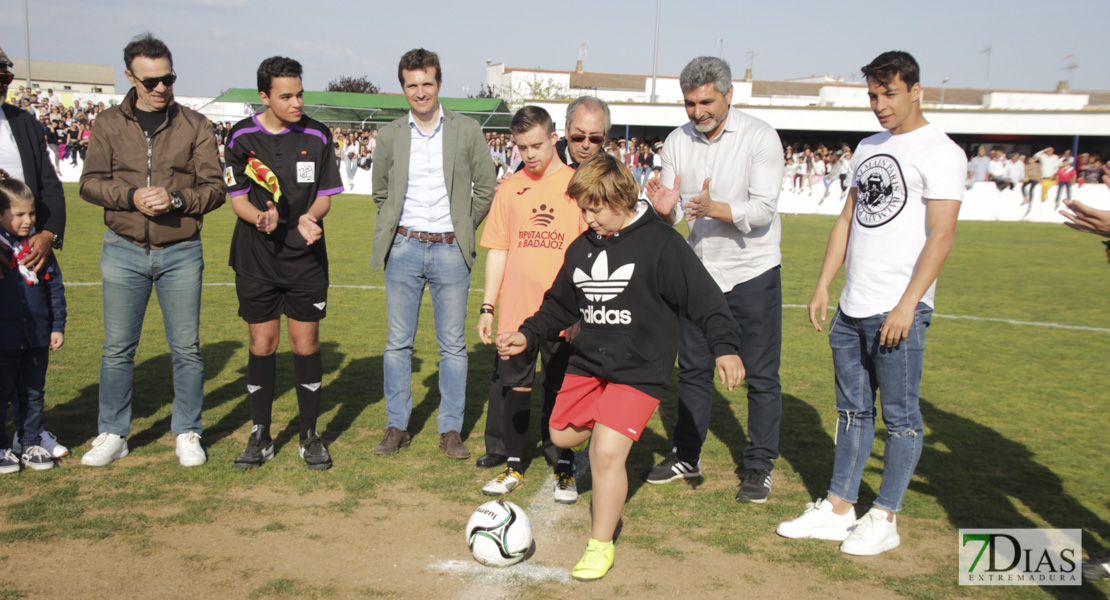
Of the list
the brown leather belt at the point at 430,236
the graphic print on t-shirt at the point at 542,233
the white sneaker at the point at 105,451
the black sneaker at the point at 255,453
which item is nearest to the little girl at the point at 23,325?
the white sneaker at the point at 105,451

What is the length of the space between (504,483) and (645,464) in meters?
1.09

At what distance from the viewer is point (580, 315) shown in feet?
13.7

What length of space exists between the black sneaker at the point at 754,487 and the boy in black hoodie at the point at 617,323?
1.23 metres

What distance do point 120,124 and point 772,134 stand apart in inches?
160

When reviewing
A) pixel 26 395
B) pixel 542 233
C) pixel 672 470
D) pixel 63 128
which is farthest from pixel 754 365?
pixel 63 128

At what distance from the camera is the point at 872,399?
421 cm

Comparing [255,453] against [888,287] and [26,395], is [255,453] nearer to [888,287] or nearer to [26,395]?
[26,395]

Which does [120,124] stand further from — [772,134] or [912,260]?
[912,260]

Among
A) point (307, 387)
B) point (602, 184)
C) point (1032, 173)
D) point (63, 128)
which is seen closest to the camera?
point (602, 184)

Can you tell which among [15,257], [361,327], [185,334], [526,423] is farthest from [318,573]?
[361,327]

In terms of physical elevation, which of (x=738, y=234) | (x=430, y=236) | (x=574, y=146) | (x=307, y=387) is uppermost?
(x=574, y=146)

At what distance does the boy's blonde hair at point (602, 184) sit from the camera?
3771 mm

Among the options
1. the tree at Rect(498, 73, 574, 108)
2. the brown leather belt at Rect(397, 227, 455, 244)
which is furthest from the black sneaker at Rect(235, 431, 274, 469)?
the tree at Rect(498, 73, 574, 108)

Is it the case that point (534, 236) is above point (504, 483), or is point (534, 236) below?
above
